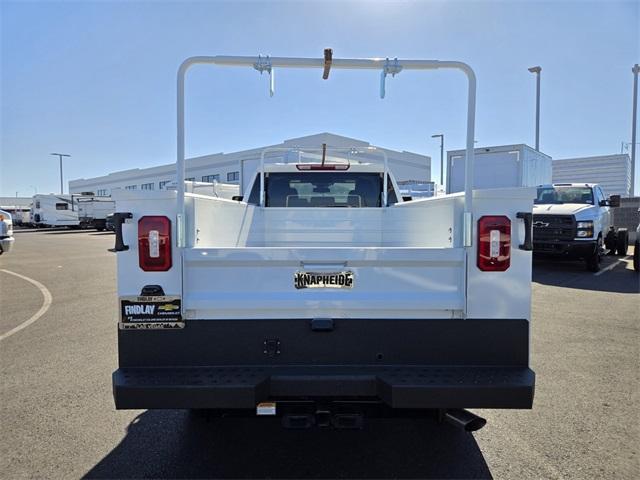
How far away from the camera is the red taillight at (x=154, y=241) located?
2637 mm

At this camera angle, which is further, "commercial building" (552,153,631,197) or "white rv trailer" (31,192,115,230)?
"white rv trailer" (31,192,115,230)

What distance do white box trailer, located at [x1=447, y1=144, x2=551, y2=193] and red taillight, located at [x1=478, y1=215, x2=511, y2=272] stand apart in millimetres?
11639

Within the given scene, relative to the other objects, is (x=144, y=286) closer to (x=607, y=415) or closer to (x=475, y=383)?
(x=475, y=383)

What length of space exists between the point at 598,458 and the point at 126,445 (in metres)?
3.18

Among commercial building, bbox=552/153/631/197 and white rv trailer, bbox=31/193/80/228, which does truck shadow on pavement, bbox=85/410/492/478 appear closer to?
commercial building, bbox=552/153/631/197

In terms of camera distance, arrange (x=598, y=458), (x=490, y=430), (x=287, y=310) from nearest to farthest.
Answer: (x=287, y=310) → (x=598, y=458) → (x=490, y=430)

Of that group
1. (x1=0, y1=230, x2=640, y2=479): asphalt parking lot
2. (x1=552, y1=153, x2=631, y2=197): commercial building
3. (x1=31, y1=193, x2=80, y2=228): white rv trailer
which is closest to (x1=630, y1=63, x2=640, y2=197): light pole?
(x1=552, y1=153, x2=631, y2=197): commercial building

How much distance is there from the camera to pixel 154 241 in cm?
264

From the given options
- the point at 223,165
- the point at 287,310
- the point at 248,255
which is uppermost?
the point at 223,165

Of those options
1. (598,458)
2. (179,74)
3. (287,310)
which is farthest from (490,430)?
(179,74)

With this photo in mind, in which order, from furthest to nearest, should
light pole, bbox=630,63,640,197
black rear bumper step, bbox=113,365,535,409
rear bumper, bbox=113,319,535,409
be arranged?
1. light pole, bbox=630,63,640,197
2. rear bumper, bbox=113,319,535,409
3. black rear bumper step, bbox=113,365,535,409

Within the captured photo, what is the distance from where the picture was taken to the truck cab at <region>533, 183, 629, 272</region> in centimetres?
1127

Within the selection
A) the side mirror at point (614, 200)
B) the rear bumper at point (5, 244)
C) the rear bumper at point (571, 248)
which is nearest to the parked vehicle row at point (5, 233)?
the rear bumper at point (5, 244)

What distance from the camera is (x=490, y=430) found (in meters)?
3.46
